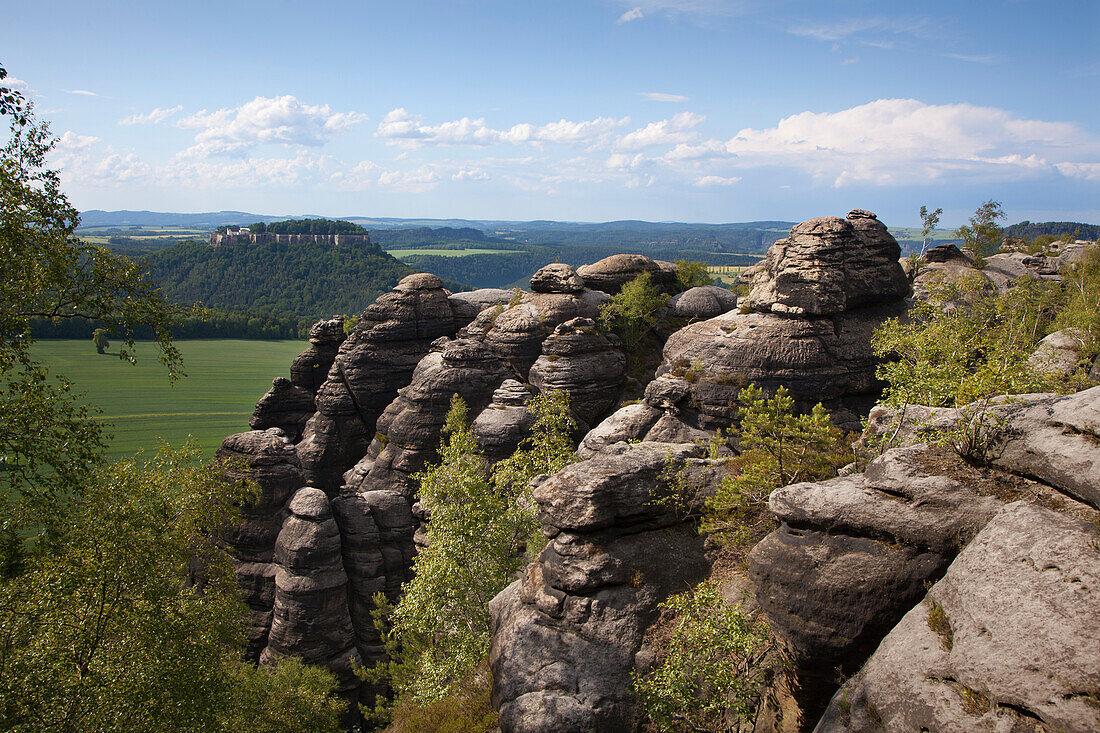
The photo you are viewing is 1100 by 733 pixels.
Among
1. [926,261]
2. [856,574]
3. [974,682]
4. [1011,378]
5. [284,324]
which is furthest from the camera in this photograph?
[284,324]

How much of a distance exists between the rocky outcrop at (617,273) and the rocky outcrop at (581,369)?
1017 centimetres

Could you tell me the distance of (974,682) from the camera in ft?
29.0

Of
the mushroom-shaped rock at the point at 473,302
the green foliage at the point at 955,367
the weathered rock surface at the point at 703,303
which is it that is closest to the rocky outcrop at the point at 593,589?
the green foliage at the point at 955,367

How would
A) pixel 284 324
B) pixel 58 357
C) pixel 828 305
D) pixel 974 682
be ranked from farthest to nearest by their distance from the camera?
pixel 284 324 < pixel 58 357 < pixel 828 305 < pixel 974 682

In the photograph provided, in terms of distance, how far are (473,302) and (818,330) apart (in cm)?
2900

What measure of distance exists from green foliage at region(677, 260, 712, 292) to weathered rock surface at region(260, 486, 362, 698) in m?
35.4

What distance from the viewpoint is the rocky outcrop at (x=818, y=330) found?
3011 cm

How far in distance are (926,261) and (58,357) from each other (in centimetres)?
16288

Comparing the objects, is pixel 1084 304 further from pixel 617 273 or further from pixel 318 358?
pixel 318 358

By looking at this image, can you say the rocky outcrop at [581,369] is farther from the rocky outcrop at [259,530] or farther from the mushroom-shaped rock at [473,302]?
the rocky outcrop at [259,530]

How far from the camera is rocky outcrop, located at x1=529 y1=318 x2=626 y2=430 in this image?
37.8 metres

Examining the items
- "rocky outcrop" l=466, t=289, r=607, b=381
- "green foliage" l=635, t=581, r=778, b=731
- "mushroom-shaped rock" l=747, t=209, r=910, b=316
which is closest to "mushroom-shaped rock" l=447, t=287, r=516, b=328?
"rocky outcrop" l=466, t=289, r=607, b=381

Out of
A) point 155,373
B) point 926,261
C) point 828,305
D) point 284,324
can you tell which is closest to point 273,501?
point 828,305

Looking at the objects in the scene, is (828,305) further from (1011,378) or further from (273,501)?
(273,501)
